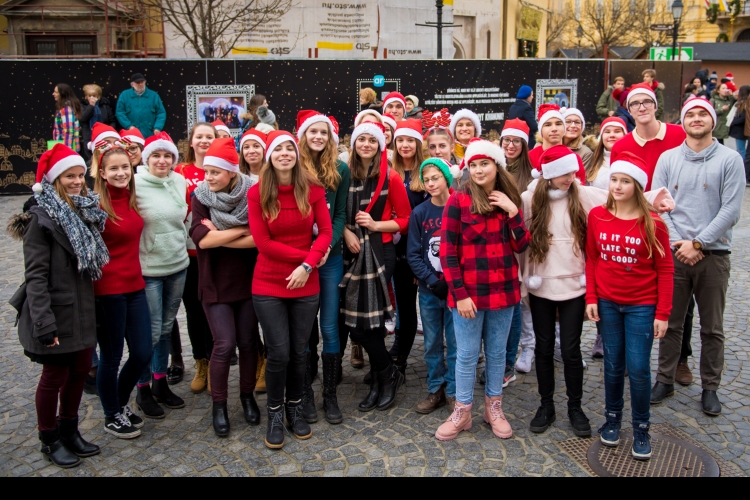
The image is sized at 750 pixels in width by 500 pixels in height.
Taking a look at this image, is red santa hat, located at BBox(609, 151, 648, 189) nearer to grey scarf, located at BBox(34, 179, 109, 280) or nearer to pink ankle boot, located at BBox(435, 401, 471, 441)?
pink ankle boot, located at BBox(435, 401, 471, 441)

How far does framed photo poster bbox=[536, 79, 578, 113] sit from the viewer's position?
1784 centimetres

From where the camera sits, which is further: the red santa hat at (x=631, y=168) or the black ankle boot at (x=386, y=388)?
the black ankle boot at (x=386, y=388)

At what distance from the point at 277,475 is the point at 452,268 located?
169cm

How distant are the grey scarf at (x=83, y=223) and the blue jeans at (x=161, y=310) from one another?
2.21 feet

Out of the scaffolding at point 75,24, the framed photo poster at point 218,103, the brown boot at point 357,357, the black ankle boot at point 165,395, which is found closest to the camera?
the black ankle boot at point 165,395

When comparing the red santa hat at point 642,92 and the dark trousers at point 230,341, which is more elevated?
the red santa hat at point 642,92

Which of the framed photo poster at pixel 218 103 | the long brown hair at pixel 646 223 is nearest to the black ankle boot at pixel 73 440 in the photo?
the long brown hair at pixel 646 223

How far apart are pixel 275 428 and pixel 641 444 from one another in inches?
92.5

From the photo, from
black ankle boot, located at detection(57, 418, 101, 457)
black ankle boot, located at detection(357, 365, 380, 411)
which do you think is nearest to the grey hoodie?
black ankle boot, located at detection(357, 365, 380, 411)

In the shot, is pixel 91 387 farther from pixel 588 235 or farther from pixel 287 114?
pixel 287 114

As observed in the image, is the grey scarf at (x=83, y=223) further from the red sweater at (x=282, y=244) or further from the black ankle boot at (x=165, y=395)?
the black ankle boot at (x=165, y=395)

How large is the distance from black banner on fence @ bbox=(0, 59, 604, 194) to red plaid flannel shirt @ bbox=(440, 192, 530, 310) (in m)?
10.7

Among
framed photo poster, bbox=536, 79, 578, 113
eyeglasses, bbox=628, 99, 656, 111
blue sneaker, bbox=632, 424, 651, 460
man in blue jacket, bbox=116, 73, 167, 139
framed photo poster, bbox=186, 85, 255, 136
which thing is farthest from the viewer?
framed photo poster, bbox=536, 79, 578, 113

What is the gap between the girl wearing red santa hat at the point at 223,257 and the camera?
4.63m
